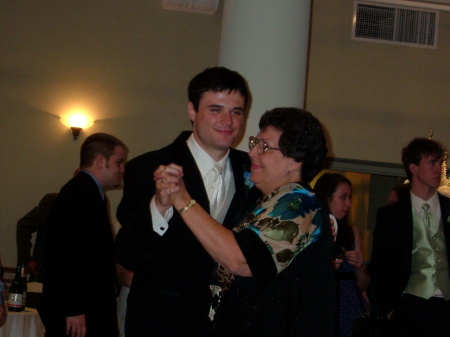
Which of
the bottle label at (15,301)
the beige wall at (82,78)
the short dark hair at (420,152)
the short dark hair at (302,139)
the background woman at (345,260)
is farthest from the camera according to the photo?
the beige wall at (82,78)

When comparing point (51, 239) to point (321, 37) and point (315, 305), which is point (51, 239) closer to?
point (315, 305)

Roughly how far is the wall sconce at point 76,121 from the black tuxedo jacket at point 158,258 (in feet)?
16.2

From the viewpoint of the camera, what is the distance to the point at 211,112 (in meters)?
2.29

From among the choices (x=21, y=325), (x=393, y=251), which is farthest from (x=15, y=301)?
(x=393, y=251)

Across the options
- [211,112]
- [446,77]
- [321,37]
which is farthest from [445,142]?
[211,112]

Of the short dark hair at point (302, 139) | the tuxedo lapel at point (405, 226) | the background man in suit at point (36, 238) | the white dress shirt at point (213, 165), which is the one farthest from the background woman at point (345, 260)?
the background man in suit at point (36, 238)

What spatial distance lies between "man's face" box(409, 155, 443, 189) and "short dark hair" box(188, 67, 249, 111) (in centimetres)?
184

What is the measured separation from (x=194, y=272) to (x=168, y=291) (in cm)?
10

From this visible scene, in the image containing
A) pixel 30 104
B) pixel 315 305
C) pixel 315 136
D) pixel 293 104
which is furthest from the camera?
pixel 30 104

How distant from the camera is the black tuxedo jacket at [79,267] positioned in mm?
3389

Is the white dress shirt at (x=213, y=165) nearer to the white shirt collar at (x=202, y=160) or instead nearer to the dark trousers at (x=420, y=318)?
the white shirt collar at (x=202, y=160)

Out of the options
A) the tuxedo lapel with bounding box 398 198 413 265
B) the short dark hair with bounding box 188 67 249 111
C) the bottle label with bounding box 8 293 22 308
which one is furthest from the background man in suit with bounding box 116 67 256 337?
the bottle label with bounding box 8 293 22 308

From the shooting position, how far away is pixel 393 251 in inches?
149

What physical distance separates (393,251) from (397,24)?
14.9 feet
